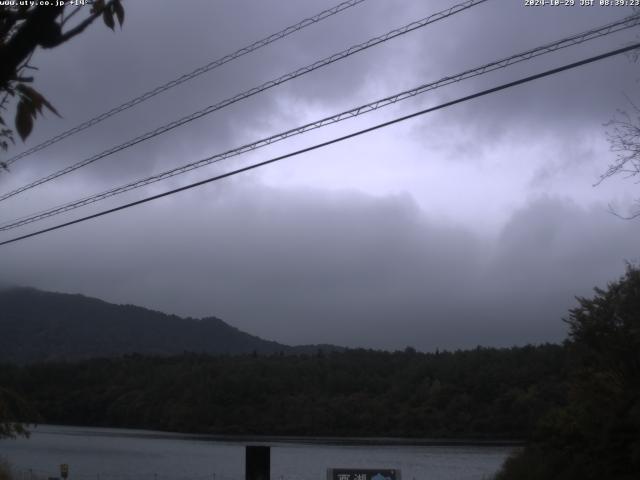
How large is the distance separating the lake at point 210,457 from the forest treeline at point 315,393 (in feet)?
6.32

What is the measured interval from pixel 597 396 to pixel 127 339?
13077 cm

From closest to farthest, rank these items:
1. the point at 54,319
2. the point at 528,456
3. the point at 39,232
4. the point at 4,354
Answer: the point at 39,232 < the point at 528,456 < the point at 4,354 < the point at 54,319

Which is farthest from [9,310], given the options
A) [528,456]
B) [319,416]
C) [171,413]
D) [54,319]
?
[528,456]

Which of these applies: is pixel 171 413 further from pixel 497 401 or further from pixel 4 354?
pixel 4 354

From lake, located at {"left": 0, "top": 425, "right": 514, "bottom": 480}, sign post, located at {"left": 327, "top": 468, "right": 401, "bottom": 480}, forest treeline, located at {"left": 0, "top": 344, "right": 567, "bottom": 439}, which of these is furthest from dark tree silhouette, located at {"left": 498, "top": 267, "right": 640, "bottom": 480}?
forest treeline, located at {"left": 0, "top": 344, "right": 567, "bottom": 439}

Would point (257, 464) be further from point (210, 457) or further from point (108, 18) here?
point (210, 457)

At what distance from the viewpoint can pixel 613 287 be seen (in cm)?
2761

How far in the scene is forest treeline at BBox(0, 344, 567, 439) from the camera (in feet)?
171

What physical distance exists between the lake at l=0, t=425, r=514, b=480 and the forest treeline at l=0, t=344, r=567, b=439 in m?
1.93

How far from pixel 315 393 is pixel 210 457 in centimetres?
1582

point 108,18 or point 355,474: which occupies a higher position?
point 108,18

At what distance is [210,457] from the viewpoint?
4681 centimetres

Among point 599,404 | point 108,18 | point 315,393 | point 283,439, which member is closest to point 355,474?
point 599,404

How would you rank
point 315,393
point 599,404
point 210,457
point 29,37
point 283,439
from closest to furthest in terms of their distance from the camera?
point 29,37
point 599,404
point 210,457
point 283,439
point 315,393
